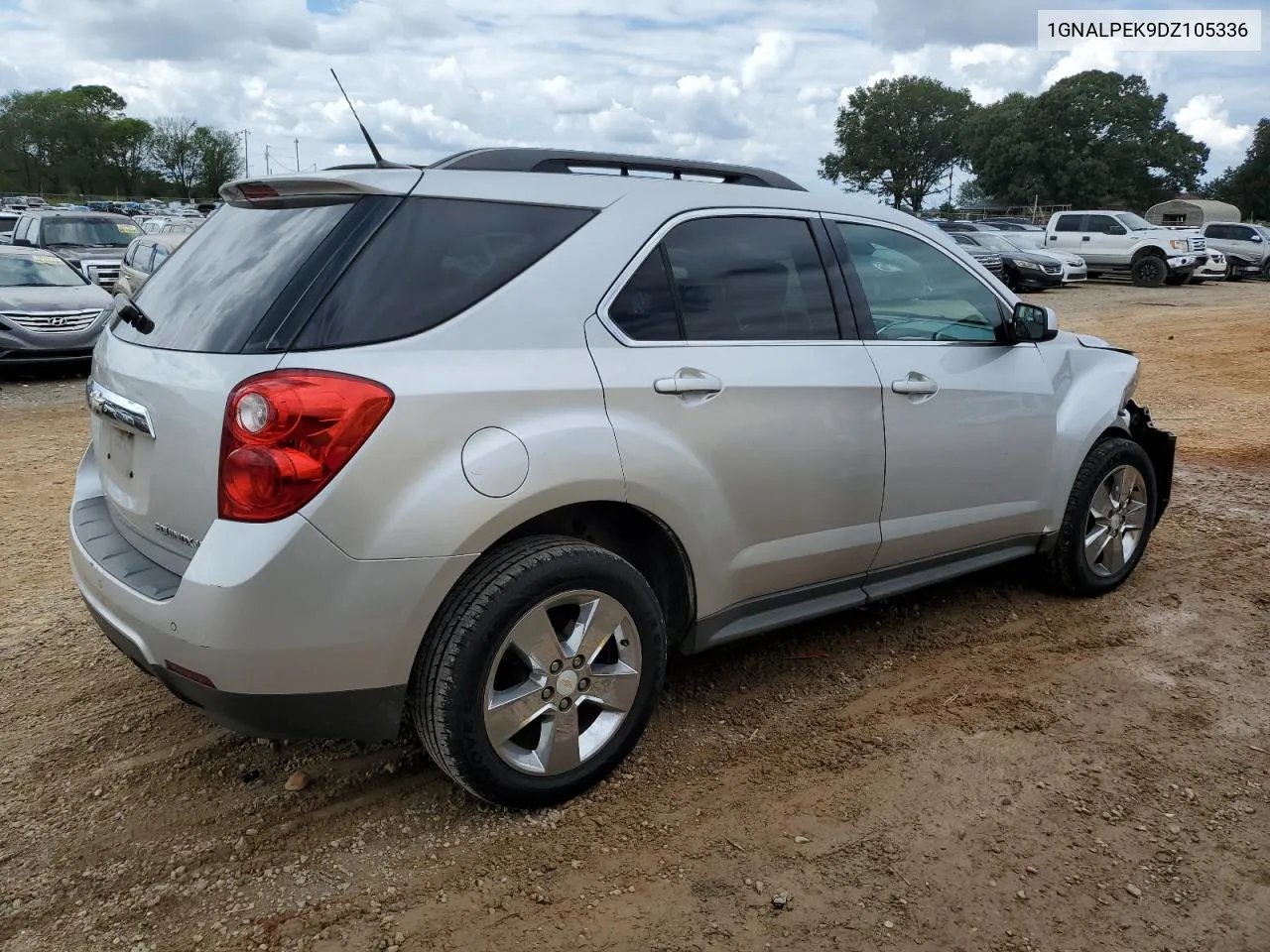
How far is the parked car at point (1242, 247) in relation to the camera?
28562 millimetres

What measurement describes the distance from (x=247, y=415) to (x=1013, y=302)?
304cm

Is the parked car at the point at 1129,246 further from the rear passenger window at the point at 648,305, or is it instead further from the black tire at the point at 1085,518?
the rear passenger window at the point at 648,305

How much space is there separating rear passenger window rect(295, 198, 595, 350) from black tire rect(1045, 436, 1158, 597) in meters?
2.64

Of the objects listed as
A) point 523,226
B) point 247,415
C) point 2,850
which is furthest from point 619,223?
point 2,850

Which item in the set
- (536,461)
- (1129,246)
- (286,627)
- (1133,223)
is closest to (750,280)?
(536,461)

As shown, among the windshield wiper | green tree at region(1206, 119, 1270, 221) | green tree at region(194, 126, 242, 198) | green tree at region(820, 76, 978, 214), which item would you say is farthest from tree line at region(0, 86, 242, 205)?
the windshield wiper

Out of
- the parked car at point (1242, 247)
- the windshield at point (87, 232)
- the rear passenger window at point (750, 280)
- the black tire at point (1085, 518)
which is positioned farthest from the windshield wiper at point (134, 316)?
the parked car at point (1242, 247)

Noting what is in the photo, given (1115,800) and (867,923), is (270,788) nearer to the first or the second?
(867,923)

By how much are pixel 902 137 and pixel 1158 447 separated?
8960 cm

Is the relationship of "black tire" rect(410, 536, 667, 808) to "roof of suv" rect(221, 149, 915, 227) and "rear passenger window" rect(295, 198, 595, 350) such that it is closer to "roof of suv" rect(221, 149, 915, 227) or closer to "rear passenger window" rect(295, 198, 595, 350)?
"rear passenger window" rect(295, 198, 595, 350)

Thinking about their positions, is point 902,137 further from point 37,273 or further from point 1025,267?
point 37,273

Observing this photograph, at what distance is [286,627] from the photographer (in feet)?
7.93

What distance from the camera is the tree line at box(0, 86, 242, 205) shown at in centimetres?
9412

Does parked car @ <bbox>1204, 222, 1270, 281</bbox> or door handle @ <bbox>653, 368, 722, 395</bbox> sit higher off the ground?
parked car @ <bbox>1204, 222, 1270, 281</bbox>
